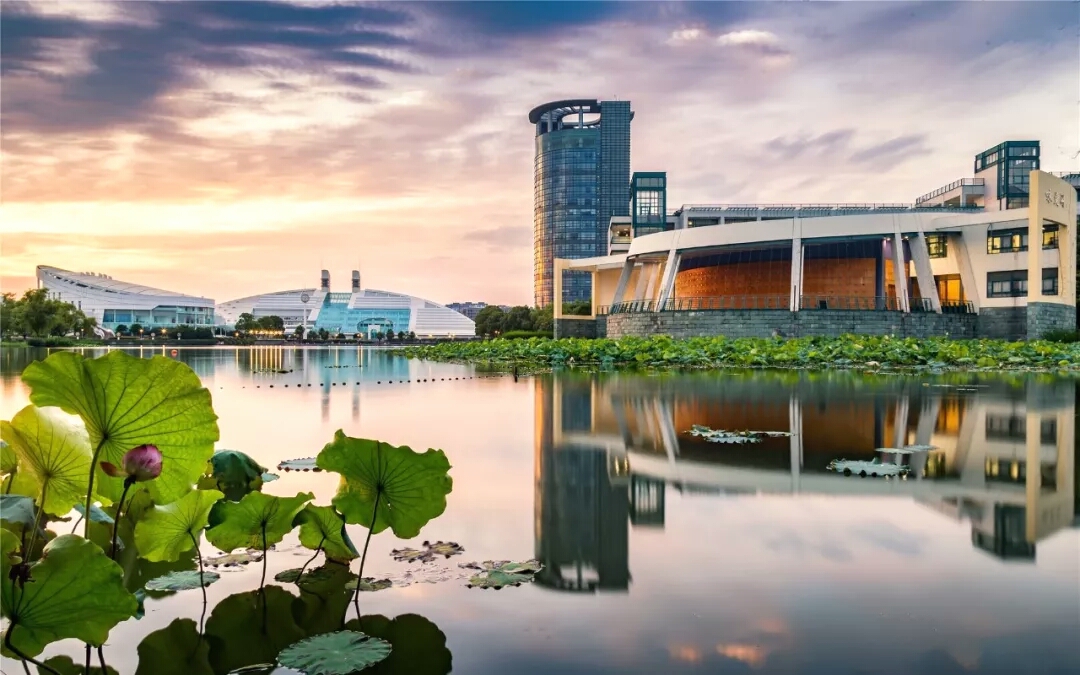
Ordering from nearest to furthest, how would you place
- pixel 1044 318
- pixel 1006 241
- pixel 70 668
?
pixel 70 668
pixel 1044 318
pixel 1006 241

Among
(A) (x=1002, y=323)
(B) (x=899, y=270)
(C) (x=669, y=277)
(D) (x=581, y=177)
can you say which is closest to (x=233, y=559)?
(B) (x=899, y=270)

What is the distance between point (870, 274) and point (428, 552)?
1437 inches

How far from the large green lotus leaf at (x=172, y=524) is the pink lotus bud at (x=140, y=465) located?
0.76 m

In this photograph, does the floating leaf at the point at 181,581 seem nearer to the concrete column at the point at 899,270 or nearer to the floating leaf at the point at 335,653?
the floating leaf at the point at 335,653

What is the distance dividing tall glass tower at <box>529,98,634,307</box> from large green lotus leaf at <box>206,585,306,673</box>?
123m

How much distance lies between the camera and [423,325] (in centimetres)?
12950

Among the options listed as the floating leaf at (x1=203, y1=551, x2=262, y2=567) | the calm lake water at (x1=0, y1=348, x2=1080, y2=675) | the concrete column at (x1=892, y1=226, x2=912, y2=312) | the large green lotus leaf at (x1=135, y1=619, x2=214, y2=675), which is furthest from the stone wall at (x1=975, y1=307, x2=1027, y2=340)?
the large green lotus leaf at (x1=135, y1=619, x2=214, y2=675)

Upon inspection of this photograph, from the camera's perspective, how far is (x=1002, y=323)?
29219 mm

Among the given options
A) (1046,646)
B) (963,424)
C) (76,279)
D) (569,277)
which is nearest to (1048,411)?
(963,424)

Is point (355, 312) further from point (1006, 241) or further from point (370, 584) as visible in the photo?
point (370, 584)

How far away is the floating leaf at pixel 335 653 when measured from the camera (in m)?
2.44

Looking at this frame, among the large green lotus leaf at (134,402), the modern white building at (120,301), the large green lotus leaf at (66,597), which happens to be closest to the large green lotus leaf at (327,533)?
the large green lotus leaf at (134,402)

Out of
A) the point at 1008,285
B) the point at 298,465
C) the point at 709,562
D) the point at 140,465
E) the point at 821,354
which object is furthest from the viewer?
the point at 1008,285

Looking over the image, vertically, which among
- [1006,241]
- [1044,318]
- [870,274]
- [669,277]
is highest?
[1006,241]
